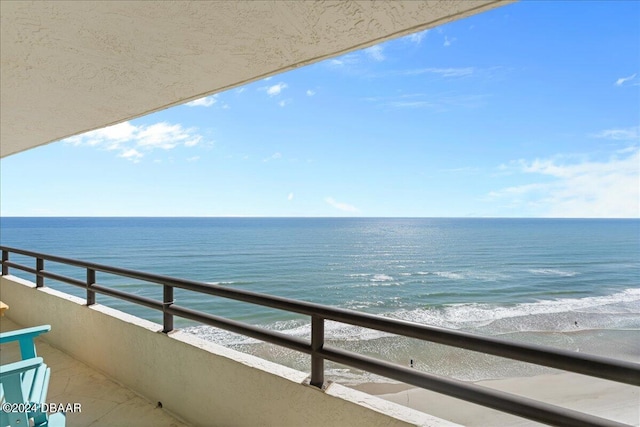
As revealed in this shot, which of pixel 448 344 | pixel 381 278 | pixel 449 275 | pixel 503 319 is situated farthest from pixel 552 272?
pixel 448 344

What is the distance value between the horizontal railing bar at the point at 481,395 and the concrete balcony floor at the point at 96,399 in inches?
53.4

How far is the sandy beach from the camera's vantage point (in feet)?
14.3

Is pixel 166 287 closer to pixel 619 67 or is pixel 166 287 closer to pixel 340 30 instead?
pixel 340 30

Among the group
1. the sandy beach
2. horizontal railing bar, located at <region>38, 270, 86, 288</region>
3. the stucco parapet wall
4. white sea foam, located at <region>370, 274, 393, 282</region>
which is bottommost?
white sea foam, located at <region>370, 274, 393, 282</region>

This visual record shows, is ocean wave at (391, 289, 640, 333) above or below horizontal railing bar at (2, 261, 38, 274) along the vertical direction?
below

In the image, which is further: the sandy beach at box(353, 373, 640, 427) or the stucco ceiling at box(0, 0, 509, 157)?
the sandy beach at box(353, 373, 640, 427)

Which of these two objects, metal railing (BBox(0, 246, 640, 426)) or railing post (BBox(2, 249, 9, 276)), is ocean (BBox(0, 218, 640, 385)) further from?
metal railing (BBox(0, 246, 640, 426))

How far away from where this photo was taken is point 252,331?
1.67m

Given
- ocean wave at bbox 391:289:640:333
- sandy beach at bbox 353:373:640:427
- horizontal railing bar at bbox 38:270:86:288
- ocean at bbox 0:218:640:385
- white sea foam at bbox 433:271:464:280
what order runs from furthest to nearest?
1. white sea foam at bbox 433:271:464:280
2. ocean wave at bbox 391:289:640:333
3. ocean at bbox 0:218:640:385
4. sandy beach at bbox 353:373:640:427
5. horizontal railing bar at bbox 38:270:86:288

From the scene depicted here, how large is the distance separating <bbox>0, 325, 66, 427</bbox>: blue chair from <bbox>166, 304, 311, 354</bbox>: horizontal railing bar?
65 cm

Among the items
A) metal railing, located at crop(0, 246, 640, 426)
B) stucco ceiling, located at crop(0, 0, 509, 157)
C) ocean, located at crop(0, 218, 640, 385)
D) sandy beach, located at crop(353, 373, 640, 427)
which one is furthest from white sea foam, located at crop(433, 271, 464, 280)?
stucco ceiling, located at crop(0, 0, 509, 157)

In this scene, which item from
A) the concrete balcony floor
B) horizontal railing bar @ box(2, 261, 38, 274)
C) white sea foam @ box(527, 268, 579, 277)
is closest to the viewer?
the concrete balcony floor

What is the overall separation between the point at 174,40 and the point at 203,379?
68.9 inches

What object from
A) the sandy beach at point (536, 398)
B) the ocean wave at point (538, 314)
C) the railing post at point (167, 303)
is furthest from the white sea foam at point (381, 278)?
the railing post at point (167, 303)
